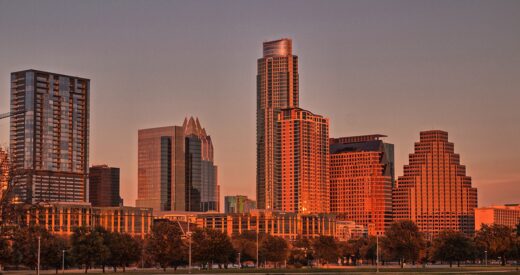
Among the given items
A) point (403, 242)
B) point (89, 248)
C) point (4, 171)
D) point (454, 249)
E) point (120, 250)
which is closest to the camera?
point (4, 171)

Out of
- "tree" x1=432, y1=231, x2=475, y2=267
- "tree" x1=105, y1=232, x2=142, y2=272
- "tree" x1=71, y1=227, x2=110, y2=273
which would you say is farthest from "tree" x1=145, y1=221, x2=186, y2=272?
"tree" x1=432, y1=231, x2=475, y2=267

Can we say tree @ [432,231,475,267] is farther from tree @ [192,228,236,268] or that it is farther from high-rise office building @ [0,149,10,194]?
high-rise office building @ [0,149,10,194]

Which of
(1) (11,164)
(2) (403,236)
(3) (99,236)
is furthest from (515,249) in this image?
(1) (11,164)

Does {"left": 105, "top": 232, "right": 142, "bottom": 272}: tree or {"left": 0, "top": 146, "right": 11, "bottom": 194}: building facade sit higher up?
{"left": 0, "top": 146, "right": 11, "bottom": 194}: building facade

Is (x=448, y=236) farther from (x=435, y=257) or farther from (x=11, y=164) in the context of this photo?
(x=11, y=164)

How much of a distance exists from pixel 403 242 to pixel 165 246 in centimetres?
4938

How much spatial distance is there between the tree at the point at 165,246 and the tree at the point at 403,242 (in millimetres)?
43323

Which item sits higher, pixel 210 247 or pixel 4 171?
pixel 4 171

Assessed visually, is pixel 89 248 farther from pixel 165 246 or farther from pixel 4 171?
pixel 4 171

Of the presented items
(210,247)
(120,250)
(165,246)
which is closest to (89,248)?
(120,250)

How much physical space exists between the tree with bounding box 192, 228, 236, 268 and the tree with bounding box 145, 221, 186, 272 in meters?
2.87

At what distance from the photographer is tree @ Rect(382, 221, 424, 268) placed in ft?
594

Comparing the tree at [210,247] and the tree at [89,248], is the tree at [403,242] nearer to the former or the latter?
the tree at [210,247]

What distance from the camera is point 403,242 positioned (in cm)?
18125
